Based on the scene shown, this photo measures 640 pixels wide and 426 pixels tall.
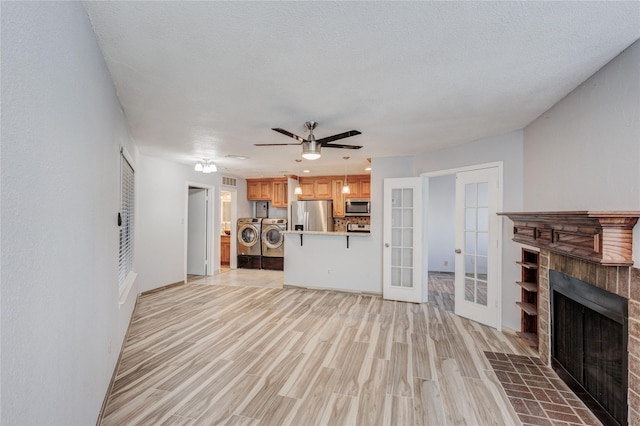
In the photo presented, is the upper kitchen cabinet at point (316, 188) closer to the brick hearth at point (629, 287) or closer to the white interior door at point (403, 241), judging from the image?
the white interior door at point (403, 241)

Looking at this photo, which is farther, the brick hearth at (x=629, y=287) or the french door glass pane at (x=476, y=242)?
the french door glass pane at (x=476, y=242)

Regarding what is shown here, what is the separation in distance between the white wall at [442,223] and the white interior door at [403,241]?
2.51m

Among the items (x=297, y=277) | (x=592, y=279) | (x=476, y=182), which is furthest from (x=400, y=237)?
(x=592, y=279)

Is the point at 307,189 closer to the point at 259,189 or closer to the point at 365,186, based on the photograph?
the point at 259,189

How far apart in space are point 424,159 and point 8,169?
457 cm

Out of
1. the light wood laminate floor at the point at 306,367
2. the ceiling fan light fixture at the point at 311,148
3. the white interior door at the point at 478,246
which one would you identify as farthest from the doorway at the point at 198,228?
the white interior door at the point at 478,246

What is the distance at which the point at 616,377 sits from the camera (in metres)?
1.87

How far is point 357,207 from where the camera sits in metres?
6.94

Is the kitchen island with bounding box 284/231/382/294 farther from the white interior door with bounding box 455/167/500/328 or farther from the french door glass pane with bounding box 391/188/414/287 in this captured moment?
the white interior door with bounding box 455/167/500/328

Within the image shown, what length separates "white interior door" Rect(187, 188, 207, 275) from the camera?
6.41 m

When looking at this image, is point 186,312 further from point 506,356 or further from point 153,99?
point 506,356

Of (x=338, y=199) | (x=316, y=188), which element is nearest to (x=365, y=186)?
(x=338, y=199)

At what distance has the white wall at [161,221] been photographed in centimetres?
478

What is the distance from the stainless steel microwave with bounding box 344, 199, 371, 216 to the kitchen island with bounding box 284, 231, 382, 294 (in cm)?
179
